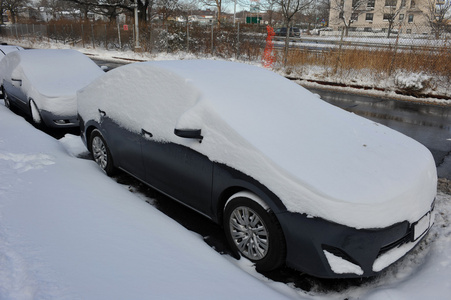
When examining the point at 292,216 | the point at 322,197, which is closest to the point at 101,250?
the point at 292,216

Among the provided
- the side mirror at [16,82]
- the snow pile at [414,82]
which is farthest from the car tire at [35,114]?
the snow pile at [414,82]

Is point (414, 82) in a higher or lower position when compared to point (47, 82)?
lower

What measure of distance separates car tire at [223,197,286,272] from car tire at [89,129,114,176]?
215 centimetres

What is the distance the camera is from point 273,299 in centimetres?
233

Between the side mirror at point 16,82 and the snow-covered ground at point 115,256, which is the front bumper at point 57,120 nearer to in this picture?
the side mirror at point 16,82

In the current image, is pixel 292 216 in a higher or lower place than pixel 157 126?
lower

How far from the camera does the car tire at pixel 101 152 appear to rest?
15.4ft

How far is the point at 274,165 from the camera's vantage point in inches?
110

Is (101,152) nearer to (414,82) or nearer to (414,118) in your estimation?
(414,118)

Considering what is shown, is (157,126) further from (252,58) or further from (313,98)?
(252,58)

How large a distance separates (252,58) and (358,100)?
10.6m

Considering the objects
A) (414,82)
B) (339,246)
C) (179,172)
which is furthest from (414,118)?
(339,246)

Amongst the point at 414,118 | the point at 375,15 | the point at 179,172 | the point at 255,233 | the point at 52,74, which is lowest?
the point at 414,118

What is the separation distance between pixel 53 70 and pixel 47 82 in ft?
1.91
